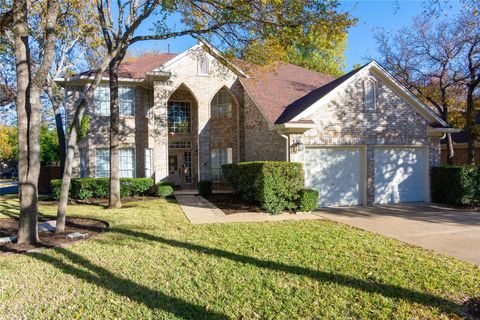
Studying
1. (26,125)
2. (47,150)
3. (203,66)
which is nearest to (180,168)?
(203,66)

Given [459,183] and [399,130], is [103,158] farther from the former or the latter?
[459,183]

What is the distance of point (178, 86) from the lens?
59.9 ft

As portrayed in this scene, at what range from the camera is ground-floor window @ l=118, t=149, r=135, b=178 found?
1814 centimetres

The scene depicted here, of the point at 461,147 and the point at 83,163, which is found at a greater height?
the point at 461,147

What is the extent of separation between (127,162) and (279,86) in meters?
9.57

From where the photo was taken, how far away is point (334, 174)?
42.4ft

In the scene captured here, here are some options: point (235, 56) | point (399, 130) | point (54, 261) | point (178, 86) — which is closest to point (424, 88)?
point (399, 130)

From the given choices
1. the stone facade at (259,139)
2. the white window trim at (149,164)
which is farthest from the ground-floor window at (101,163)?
the stone facade at (259,139)

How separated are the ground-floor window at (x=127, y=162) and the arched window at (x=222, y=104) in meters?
5.45

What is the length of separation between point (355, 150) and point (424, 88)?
8.27 metres

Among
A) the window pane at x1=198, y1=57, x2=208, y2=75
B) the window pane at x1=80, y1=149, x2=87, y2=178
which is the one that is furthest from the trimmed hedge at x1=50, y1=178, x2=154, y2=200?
the window pane at x1=198, y1=57, x2=208, y2=75

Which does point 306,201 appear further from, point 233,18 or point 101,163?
point 101,163

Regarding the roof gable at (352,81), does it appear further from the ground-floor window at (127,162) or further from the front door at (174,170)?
the ground-floor window at (127,162)

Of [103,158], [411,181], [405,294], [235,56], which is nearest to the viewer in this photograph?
[405,294]
